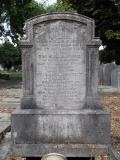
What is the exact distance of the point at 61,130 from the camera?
802 cm

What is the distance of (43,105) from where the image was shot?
26.9 ft

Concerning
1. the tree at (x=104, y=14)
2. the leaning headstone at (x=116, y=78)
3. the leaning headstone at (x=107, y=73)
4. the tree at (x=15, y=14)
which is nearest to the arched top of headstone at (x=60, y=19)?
the leaning headstone at (x=116, y=78)

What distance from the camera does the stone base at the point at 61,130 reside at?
7.93 m

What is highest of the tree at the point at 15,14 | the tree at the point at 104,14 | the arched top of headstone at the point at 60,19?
the tree at the point at 15,14

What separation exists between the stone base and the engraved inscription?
11.2 inches

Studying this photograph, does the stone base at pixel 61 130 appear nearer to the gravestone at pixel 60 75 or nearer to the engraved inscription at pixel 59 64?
the gravestone at pixel 60 75

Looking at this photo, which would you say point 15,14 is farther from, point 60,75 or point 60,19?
point 60,75

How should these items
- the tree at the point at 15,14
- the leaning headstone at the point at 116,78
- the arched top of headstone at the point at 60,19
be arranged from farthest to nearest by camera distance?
1. the tree at the point at 15,14
2. the leaning headstone at the point at 116,78
3. the arched top of headstone at the point at 60,19

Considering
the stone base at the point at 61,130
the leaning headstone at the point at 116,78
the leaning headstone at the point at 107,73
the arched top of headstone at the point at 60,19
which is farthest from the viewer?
the leaning headstone at the point at 107,73

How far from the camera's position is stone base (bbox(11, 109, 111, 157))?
26.0 ft

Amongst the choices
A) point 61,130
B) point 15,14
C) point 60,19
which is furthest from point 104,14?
point 61,130

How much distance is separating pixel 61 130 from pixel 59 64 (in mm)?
1125

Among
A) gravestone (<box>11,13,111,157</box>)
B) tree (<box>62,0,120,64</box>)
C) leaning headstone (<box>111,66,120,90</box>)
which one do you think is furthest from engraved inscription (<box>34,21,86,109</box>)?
tree (<box>62,0,120,64</box>)

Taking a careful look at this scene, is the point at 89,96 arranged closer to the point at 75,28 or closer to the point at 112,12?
the point at 75,28
